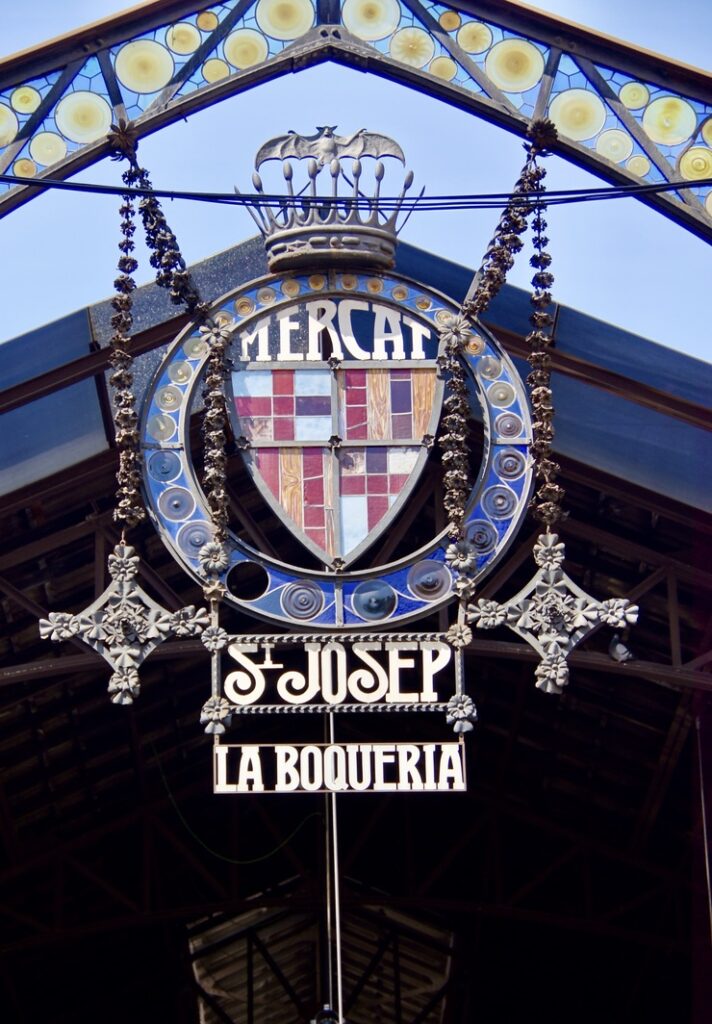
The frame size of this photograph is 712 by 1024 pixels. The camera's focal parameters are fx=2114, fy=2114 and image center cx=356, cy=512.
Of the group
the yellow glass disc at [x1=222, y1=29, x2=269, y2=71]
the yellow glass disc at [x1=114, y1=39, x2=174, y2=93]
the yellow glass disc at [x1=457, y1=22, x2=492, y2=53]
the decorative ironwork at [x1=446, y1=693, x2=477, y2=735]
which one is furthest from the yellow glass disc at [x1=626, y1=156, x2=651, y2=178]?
the decorative ironwork at [x1=446, y1=693, x2=477, y2=735]

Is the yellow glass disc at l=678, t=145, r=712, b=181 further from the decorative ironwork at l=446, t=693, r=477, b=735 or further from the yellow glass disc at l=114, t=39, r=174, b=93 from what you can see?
the decorative ironwork at l=446, t=693, r=477, b=735

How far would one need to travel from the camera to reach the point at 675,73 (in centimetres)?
1490

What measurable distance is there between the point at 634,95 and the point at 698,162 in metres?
0.67

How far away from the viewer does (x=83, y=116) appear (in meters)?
14.8

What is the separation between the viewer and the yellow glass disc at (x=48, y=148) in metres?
14.7

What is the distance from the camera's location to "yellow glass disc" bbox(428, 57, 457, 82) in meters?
15.0

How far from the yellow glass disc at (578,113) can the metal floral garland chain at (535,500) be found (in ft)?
1.16

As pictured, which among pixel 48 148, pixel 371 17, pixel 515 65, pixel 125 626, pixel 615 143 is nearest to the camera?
pixel 125 626

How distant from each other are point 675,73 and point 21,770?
925 centimetres

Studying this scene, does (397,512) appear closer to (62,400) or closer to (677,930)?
(62,400)

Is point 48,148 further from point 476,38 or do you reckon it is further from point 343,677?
point 343,677

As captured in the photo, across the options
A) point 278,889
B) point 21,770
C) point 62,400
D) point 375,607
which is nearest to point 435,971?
point 278,889

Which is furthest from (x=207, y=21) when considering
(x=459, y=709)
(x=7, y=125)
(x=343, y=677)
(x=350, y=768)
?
(x=350, y=768)

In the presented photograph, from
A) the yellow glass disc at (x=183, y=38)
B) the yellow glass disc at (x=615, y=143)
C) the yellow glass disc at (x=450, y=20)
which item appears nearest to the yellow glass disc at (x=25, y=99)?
the yellow glass disc at (x=183, y=38)
